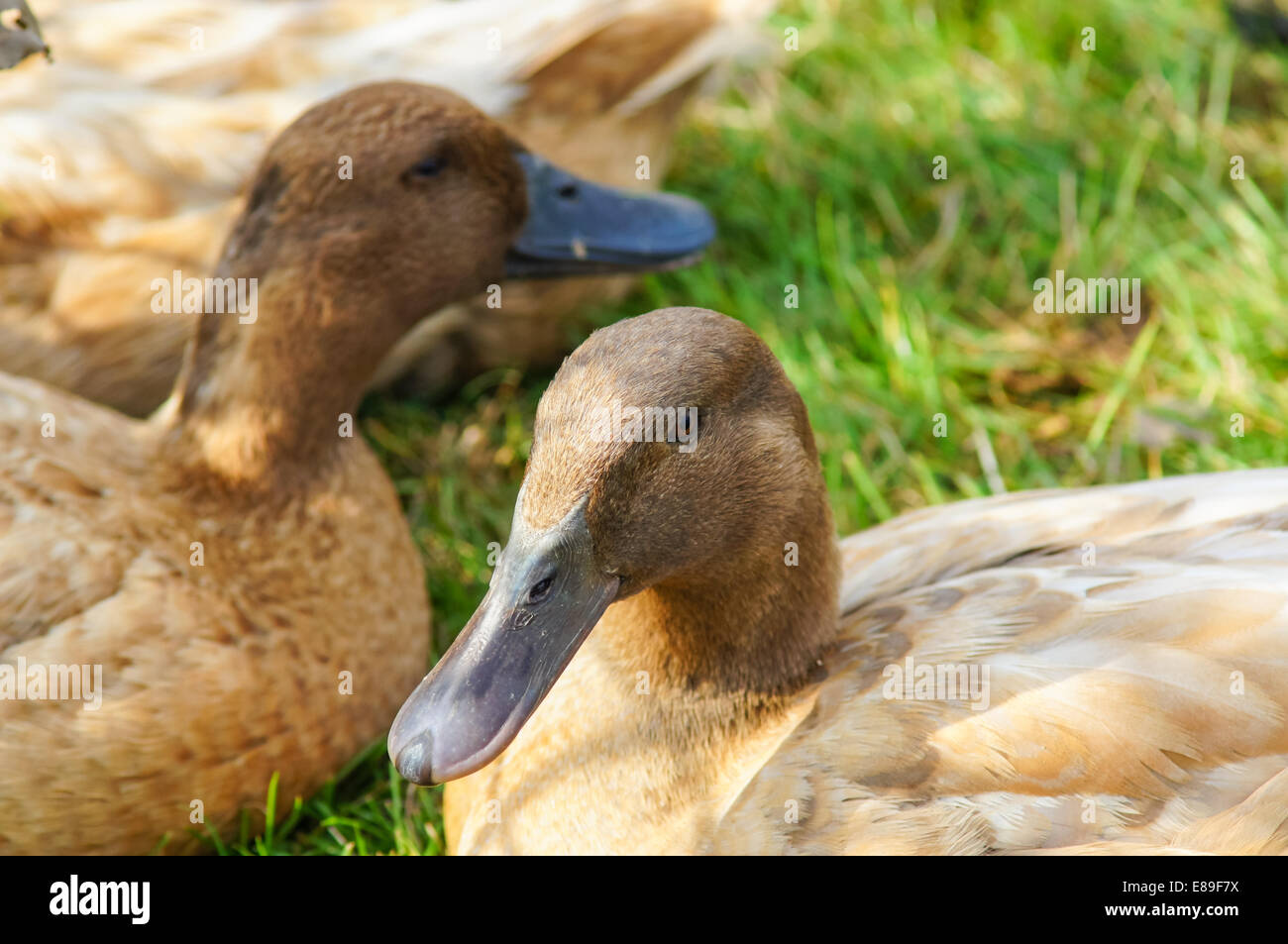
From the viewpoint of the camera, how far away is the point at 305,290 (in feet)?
9.25

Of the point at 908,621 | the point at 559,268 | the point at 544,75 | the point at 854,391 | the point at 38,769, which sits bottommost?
the point at 38,769

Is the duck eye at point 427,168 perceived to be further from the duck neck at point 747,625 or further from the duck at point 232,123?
the duck neck at point 747,625

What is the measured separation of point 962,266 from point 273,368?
6.96 ft

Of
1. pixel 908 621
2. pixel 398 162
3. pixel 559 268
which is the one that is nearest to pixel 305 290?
pixel 398 162

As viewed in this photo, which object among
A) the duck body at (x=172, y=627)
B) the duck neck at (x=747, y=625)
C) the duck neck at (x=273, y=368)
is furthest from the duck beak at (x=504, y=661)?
the duck neck at (x=273, y=368)

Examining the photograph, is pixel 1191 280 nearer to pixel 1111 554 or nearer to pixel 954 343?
pixel 954 343

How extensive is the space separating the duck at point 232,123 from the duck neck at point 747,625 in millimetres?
1083

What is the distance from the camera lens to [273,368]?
285 centimetres

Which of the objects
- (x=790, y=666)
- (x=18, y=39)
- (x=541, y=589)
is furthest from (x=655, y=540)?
(x=18, y=39)

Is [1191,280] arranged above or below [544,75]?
below

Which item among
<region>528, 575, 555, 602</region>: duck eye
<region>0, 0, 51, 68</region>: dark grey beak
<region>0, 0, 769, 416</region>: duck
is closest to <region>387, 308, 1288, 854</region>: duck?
<region>528, 575, 555, 602</region>: duck eye

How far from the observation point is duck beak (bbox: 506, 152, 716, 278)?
10.1 ft

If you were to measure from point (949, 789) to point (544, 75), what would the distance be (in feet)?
7.64

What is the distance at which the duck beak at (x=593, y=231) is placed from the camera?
307 cm
